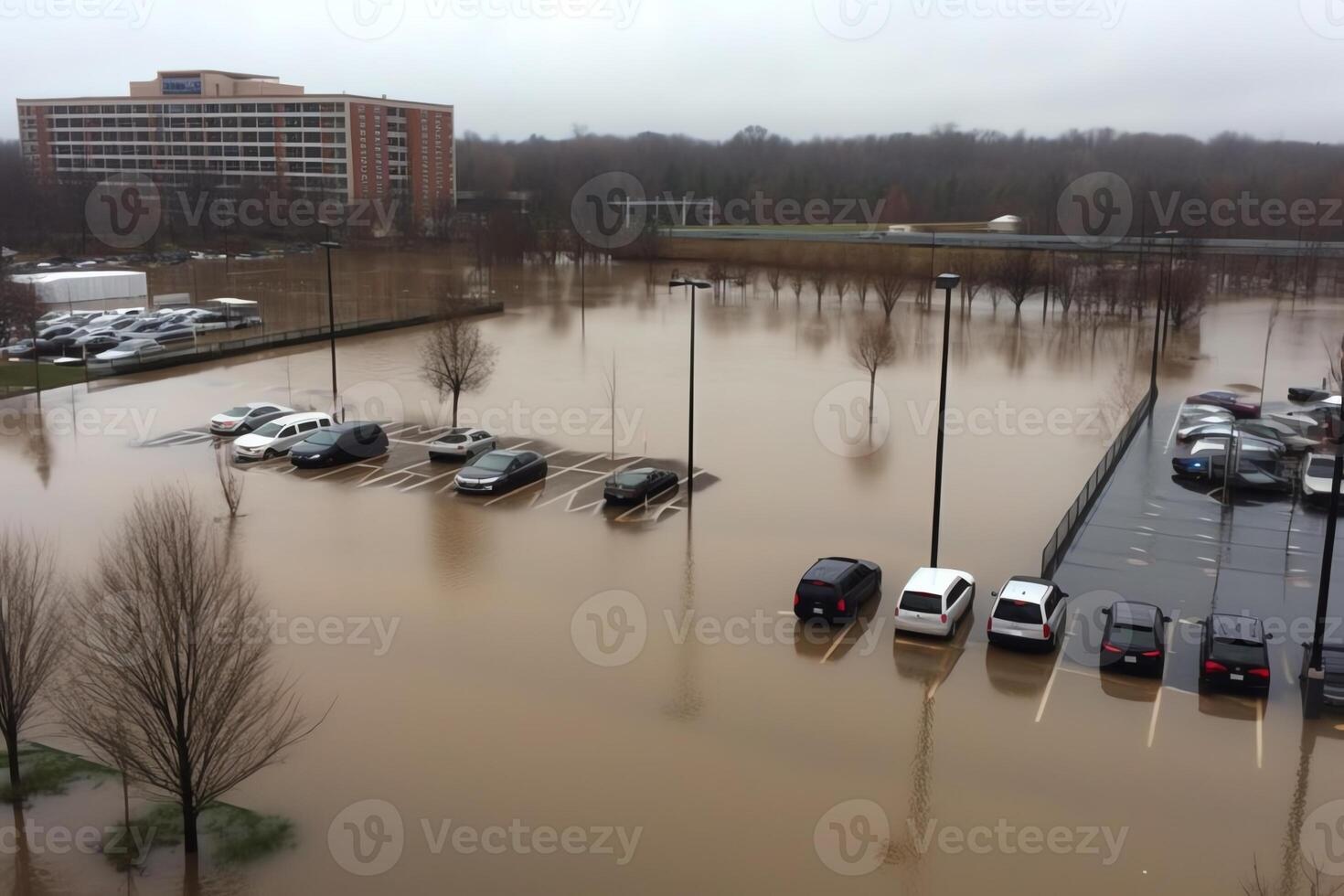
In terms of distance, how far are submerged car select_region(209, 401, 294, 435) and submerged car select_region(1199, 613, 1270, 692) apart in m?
18.9

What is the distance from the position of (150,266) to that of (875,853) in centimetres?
6778

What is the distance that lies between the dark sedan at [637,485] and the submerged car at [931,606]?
6.23 m

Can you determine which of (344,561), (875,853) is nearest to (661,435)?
(344,561)

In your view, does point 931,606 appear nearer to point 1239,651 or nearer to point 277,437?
point 1239,651

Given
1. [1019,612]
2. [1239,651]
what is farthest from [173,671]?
[1239,651]

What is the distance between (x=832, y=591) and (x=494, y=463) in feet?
28.1

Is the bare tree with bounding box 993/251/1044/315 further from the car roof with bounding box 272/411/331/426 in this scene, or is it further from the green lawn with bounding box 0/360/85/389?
→ the green lawn with bounding box 0/360/85/389

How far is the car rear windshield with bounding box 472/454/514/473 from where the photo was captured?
20609 millimetres

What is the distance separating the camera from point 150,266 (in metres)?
67.1

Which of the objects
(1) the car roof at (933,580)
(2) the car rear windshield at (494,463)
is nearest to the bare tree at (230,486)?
(2) the car rear windshield at (494,463)

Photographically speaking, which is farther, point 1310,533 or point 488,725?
point 1310,533

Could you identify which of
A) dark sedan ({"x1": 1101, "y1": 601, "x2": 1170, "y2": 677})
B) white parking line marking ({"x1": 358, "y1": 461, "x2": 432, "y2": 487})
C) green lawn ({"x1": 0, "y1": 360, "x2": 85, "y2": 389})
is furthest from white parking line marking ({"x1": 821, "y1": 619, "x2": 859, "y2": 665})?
green lawn ({"x1": 0, "y1": 360, "x2": 85, "y2": 389})

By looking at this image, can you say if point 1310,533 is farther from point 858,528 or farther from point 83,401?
point 83,401

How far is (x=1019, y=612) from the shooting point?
13531 millimetres
